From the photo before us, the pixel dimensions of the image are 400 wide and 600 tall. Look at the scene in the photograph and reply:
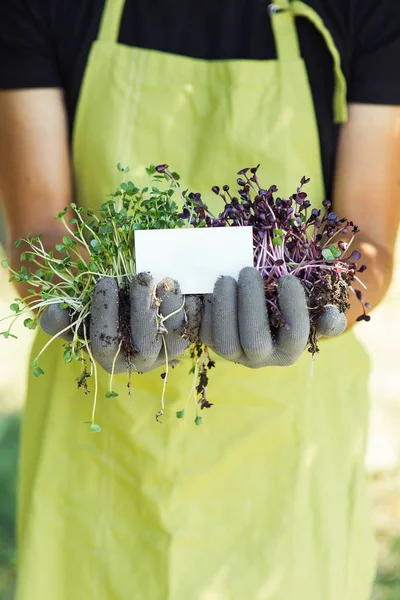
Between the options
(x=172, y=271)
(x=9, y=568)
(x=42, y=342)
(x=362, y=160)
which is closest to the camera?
(x=172, y=271)

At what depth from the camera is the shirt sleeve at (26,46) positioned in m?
1.52

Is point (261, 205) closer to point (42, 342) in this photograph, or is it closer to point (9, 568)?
point (42, 342)

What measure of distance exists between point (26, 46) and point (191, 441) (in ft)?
3.17

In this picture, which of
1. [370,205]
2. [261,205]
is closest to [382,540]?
[370,205]

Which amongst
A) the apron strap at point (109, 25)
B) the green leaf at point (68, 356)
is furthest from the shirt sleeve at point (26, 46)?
the green leaf at point (68, 356)

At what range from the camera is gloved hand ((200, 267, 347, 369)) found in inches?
39.8

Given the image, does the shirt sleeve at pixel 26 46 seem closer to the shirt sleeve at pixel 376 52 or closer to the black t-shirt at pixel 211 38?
the black t-shirt at pixel 211 38

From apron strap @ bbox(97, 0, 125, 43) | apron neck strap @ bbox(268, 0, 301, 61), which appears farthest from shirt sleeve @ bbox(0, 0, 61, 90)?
apron neck strap @ bbox(268, 0, 301, 61)

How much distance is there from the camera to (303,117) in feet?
5.00

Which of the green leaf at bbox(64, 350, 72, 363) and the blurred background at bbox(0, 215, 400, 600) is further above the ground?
the green leaf at bbox(64, 350, 72, 363)

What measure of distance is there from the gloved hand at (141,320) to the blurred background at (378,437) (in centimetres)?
217

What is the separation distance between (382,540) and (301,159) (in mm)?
2124

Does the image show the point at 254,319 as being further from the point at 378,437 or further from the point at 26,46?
the point at 378,437

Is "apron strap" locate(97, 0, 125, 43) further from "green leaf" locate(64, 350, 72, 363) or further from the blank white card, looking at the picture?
"green leaf" locate(64, 350, 72, 363)
